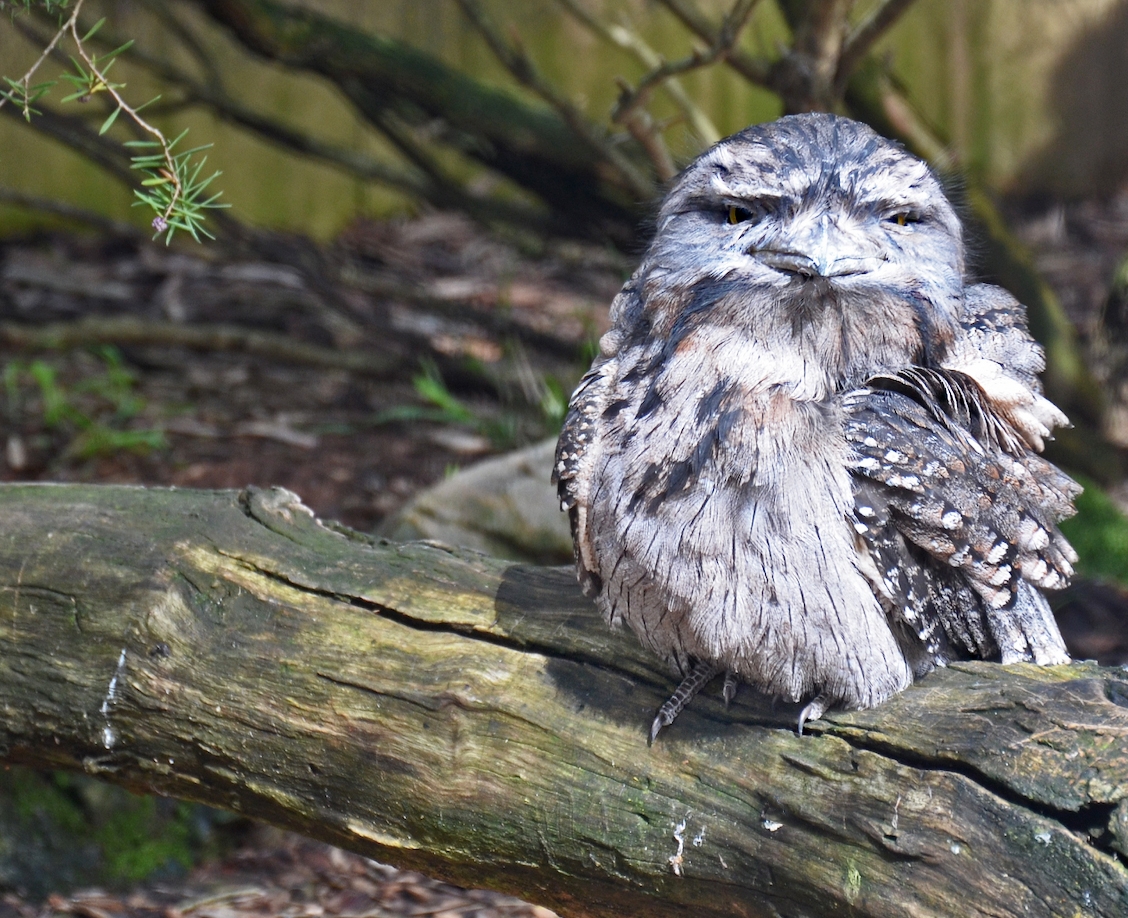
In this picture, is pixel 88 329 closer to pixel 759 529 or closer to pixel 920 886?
pixel 759 529

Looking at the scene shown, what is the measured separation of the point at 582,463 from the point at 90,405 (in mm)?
4069

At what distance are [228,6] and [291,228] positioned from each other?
2.92 m

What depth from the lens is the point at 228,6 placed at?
499 centimetres

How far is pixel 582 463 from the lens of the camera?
7.87 ft

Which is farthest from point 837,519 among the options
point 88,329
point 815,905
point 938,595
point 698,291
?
point 88,329

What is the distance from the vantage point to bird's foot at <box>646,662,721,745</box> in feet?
7.57

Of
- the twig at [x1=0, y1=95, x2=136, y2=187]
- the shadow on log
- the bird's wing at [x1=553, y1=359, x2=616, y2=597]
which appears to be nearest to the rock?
the shadow on log

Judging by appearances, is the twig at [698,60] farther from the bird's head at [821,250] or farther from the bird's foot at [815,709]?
the bird's foot at [815,709]

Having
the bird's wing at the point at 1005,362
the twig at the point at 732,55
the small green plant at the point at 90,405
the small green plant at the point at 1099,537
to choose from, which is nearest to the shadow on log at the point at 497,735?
the bird's wing at the point at 1005,362

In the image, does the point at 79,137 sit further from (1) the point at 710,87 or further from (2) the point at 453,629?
(1) the point at 710,87

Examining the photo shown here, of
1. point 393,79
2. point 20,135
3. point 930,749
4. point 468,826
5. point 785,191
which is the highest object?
point 393,79

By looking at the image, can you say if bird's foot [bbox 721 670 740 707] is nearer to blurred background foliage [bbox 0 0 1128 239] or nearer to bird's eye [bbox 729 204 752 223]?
bird's eye [bbox 729 204 752 223]

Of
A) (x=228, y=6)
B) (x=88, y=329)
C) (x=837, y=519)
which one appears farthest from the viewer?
(x=88, y=329)

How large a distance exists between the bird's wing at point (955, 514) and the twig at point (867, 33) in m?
2.00
